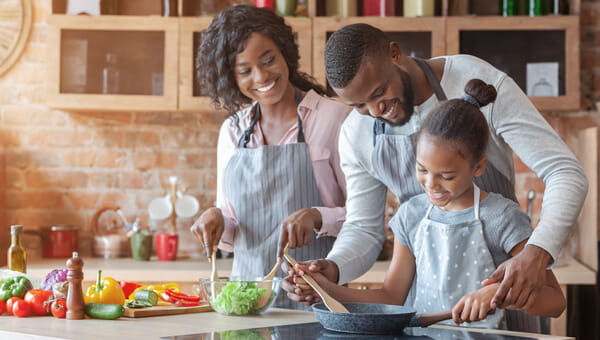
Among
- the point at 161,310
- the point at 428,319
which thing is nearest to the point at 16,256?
the point at 161,310

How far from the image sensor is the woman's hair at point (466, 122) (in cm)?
168

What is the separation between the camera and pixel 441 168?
168 centimetres

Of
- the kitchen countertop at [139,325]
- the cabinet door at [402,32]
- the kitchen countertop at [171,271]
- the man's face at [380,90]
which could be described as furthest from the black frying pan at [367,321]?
the cabinet door at [402,32]

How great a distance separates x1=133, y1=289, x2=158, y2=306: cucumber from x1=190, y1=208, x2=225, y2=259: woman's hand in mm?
281

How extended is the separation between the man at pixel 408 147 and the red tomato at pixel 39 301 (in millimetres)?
536

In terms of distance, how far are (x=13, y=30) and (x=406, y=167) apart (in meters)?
2.73

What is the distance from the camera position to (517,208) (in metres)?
1.76

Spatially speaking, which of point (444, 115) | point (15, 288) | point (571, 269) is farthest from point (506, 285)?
point (571, 269)

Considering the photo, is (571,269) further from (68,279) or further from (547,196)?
(68,279)

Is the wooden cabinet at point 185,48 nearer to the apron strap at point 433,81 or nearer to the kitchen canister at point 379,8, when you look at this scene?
the kitchen canister at point 379,8

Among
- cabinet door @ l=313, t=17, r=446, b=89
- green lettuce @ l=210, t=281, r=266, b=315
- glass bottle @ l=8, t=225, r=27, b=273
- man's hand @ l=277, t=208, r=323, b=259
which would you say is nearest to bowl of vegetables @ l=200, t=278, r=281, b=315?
green lettuce @ l=210, t=281, r=266, b=315

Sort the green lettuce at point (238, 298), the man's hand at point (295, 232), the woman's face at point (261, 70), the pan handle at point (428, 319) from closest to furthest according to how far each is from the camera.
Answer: the pan handle at point (428, 319), the green lettuce at point (238, 298), the man's hand at point (295, 232), the woman's face at point (261, 70)

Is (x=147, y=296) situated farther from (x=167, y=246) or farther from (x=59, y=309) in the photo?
(x=167, y=246)

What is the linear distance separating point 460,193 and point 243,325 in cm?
53
